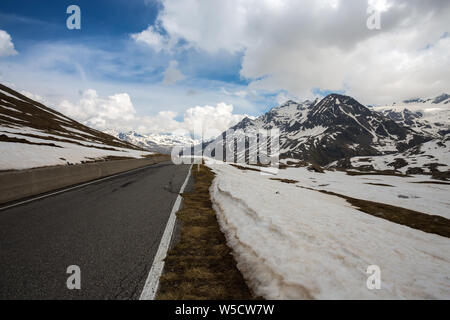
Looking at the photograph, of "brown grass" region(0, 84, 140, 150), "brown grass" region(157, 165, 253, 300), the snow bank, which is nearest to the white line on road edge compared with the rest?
"brown grass" region(157, 165, 253, 300)

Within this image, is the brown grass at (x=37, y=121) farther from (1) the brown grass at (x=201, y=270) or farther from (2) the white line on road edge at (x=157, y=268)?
(1) the brown grass at (x=201, y=270)

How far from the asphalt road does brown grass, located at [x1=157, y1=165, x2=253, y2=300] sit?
54 centimetres

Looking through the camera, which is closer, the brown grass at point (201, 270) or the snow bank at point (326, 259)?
→ the snow bank at point (326, 259)

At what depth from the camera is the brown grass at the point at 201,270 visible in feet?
11.6

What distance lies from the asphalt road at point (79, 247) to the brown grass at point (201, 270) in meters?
0.54

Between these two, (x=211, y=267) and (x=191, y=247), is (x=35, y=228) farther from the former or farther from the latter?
(x=211, y=267)

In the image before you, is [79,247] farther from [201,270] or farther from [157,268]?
[201,270]

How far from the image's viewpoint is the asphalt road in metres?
3.45

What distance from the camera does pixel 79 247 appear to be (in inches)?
192

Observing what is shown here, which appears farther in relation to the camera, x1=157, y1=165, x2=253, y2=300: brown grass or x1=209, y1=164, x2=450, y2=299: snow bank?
x1=157, y1=165, x2=253, y2=300: brown grass

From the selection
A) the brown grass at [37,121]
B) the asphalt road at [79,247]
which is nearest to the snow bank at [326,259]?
the asphalt road at [79,247]

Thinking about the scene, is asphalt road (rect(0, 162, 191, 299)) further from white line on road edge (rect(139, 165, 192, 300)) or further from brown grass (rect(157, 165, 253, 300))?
brown grass (rect(157, 165, 253, 300))

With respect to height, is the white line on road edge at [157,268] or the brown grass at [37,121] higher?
the brown grass at [37,121]
